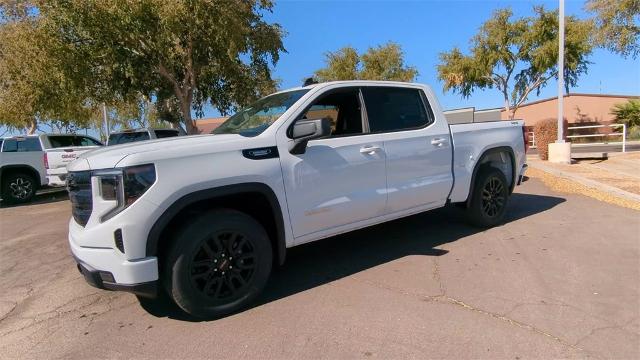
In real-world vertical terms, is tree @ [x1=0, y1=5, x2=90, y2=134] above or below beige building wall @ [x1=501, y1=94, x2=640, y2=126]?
above

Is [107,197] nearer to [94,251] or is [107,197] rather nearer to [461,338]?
[94,251]

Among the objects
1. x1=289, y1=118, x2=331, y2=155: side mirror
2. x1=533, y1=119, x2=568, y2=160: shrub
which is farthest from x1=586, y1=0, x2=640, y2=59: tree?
x1=289, y1=118, x2=331, y2=155: side mirror

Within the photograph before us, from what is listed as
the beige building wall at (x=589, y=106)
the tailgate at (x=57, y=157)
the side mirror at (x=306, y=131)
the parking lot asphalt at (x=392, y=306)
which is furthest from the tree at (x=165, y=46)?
the beige building wall at (x=589, y=106)

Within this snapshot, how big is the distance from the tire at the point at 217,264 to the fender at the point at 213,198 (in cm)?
13

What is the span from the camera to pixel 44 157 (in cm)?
1239

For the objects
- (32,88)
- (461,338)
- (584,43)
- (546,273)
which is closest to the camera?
(461,338)

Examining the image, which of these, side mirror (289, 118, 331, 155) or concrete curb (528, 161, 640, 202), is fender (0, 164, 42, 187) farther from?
concrete curb (528, 161, 640, 202)

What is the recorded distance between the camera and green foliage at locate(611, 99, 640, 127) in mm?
30750

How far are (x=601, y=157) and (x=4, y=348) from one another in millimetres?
17541

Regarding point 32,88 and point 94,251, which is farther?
point 32,88

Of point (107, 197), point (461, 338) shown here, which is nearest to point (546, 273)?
point (461, 338)

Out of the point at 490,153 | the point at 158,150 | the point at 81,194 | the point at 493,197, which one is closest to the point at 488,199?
the point at 493,197

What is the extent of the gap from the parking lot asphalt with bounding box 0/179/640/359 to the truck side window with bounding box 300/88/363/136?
1.45 metres

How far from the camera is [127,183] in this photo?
3.46 metres
